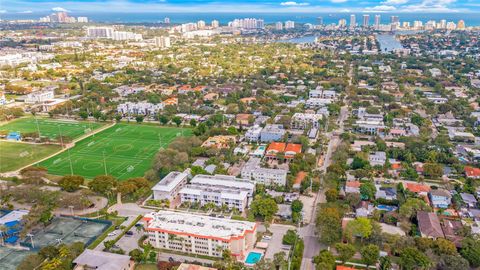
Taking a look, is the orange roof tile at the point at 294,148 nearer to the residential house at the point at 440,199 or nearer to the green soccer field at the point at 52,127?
the residential house at the point at 440,199

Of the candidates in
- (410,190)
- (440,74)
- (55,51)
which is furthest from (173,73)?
(410,190)

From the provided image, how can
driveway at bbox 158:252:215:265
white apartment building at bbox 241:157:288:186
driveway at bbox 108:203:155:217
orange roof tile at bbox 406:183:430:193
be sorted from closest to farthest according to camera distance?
1. driveway at bbox 158:252:215:265
2. driveway at bbox 108:203:155:217
3. orange roof tile at bbox 406:183:430:193
4. white apartment building at bbox 241:157:288:186

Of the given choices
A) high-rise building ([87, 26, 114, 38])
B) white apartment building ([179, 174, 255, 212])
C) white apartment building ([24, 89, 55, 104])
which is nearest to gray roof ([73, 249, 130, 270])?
white apartment building ([179, 174, 255, 212])

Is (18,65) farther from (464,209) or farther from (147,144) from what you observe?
(464,209)

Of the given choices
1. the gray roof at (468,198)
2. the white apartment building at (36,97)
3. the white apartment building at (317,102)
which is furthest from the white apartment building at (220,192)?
the white apartment building at (36,97)

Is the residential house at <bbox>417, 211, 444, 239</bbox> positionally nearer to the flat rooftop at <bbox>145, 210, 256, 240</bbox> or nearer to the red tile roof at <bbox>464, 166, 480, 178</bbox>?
the red tile roof at <bbox>464, 166, 480, 178</bbox>

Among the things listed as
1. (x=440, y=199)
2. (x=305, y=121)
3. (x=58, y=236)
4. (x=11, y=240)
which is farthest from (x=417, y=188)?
(x=11, y=240)

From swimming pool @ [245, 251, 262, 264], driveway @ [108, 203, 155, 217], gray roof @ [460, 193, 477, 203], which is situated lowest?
swimming pool @ [245, 251, 262, 264]
